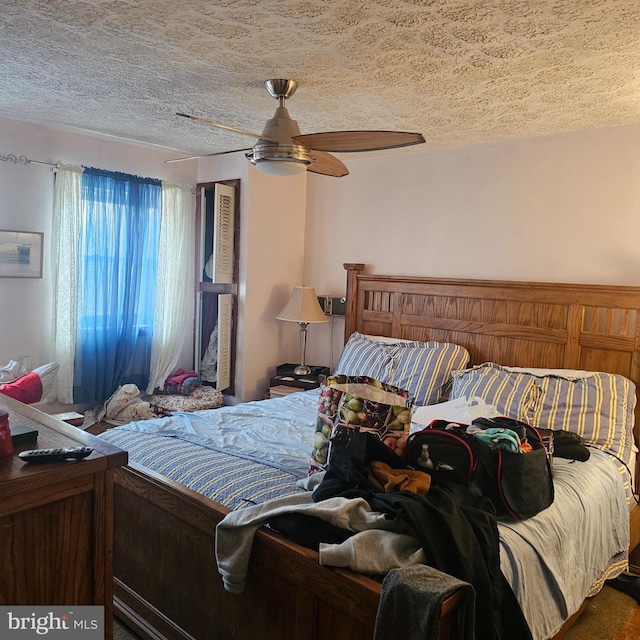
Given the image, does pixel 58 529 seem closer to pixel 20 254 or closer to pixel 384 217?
pixel 20 254

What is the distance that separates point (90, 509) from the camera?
1.16 meters

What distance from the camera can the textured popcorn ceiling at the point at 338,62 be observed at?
1814 mm

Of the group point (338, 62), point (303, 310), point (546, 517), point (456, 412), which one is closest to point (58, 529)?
point (546, 517)

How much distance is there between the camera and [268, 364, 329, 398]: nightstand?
4.01 metres

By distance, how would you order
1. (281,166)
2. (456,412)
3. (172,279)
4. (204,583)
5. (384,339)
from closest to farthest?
(204,583)
(281,166)
(456,412)
(384,339)
(172,279)

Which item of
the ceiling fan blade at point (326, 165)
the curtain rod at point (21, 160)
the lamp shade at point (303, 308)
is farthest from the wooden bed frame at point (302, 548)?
the curtain rod at point (21, 160)

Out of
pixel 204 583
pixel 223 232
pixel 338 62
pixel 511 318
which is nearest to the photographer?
pixel 204 583

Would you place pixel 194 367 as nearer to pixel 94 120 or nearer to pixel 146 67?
pixel 94 120

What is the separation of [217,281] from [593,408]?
2732mm

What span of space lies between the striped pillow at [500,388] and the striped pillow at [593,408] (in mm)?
55

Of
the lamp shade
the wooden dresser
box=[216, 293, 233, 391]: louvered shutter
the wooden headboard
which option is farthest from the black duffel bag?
box=[216, 293, 233, 391]: louvered shutter

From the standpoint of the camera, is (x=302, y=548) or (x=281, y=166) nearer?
(x=302, y=548)

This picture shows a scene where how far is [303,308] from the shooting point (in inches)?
162

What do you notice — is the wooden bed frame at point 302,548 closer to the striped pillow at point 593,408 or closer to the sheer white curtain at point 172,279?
the striped pillow at point 593,408
